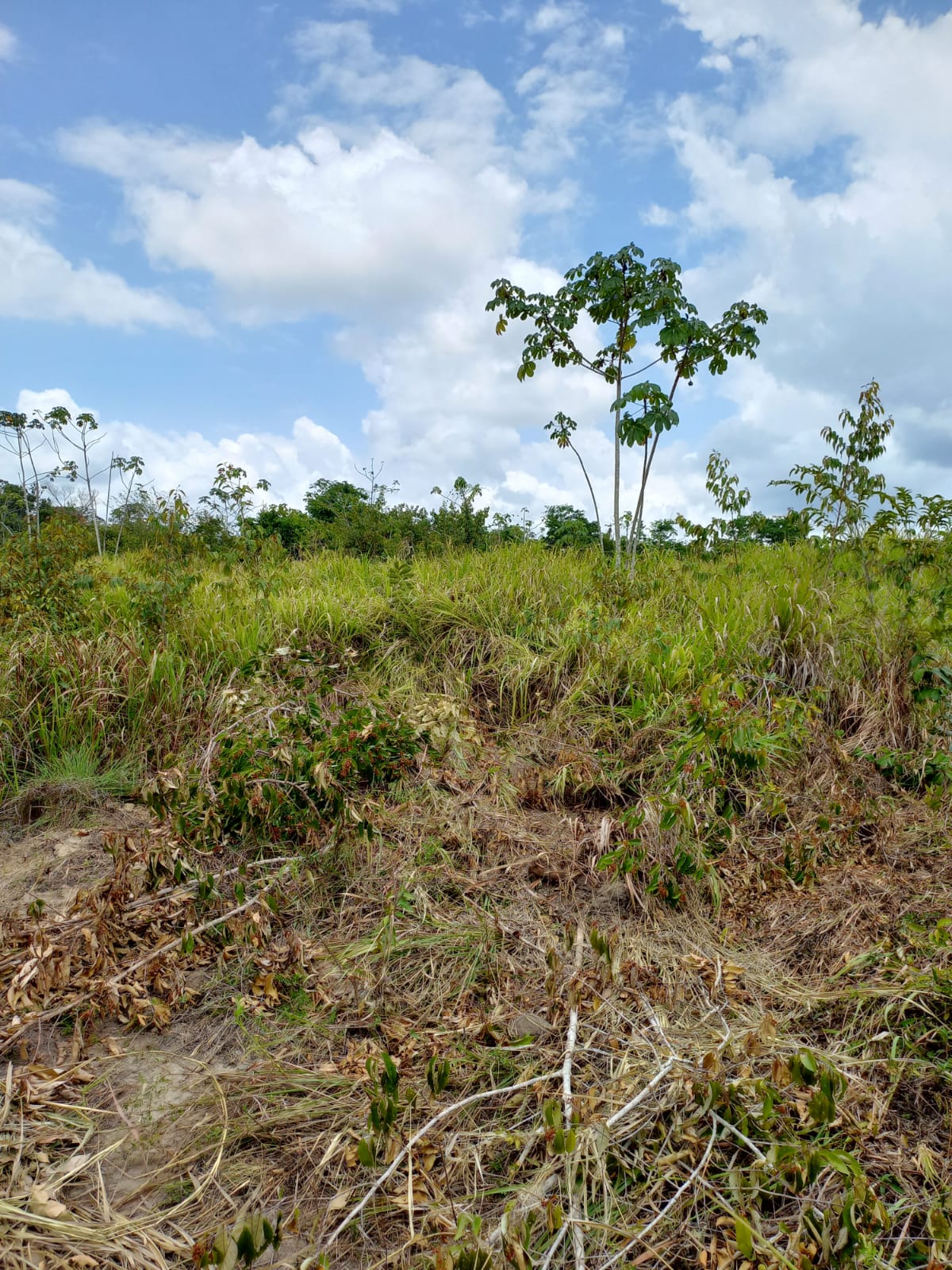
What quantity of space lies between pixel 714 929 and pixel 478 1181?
1504mm

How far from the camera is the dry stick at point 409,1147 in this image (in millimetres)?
1730

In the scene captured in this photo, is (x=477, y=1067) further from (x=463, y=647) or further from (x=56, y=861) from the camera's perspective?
(x=463, y=647)

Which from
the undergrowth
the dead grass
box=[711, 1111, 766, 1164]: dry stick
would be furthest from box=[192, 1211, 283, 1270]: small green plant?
box=[711, 1111, 766, 1164]: dry stick

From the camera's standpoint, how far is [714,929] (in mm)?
3051

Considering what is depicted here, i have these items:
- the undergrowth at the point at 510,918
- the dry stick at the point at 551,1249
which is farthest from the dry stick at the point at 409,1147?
the dry stick at the point at 551,1249

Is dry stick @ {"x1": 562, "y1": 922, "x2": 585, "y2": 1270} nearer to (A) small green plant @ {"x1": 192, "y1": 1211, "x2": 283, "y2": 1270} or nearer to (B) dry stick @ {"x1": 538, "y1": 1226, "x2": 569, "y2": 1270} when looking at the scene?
(B) dry stick @ {"x1": 538, "y1": 1226, "x2": 569, "y2": 1270}

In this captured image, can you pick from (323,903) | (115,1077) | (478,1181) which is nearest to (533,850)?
(323,903)

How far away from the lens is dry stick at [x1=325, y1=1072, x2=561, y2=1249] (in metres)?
1.73

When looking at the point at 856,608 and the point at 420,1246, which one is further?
the point at 856,608

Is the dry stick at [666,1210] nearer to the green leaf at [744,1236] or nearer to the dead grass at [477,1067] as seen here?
the dead grass at [477,1067]

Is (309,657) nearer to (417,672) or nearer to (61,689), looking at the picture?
(417,672)

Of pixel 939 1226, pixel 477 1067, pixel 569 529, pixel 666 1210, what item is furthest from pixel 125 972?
pixel 569 529

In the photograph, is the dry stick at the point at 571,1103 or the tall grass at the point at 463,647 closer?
the dry stick at the point at 571,1103

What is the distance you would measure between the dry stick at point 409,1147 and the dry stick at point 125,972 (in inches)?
45.5
